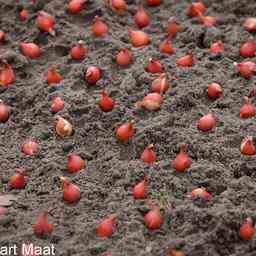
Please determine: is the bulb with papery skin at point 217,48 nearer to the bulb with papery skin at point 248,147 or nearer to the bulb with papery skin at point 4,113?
the bulb with papery skin at point 248,147

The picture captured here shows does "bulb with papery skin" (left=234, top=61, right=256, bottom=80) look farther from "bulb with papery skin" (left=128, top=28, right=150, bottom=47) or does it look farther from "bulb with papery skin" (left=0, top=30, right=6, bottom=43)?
"bulb with papery skin" (left=0, top=30, right=6, bottom=43)

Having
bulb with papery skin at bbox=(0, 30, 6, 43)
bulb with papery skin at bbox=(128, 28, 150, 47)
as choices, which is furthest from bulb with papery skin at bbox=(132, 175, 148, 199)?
bulb with papery skin at bbox=(0, 30, 6, 43)

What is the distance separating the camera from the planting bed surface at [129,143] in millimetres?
2150

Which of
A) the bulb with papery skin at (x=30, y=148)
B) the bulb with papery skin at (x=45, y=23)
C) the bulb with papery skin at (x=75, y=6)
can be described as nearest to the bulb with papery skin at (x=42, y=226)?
the bulb with papery skin at (x=30, y=148)

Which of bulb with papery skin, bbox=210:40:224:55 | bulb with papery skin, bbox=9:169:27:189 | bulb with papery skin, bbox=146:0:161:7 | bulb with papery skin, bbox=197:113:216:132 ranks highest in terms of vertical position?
bulb with papery skin, bbox=210:40:224:55

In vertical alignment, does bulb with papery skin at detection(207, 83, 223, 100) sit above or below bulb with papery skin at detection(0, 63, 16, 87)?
above

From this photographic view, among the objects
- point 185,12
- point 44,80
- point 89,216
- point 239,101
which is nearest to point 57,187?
point 89,216

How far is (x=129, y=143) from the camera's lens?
2.50m

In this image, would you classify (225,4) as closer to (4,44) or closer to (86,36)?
(86,36)

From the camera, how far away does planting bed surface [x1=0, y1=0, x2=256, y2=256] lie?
215 cm

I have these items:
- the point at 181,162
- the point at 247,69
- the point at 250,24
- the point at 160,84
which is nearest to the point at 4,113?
the point at 160,84

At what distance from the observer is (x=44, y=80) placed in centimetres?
281

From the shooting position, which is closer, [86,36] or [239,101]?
[239,101]

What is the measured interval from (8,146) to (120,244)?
69 cm
